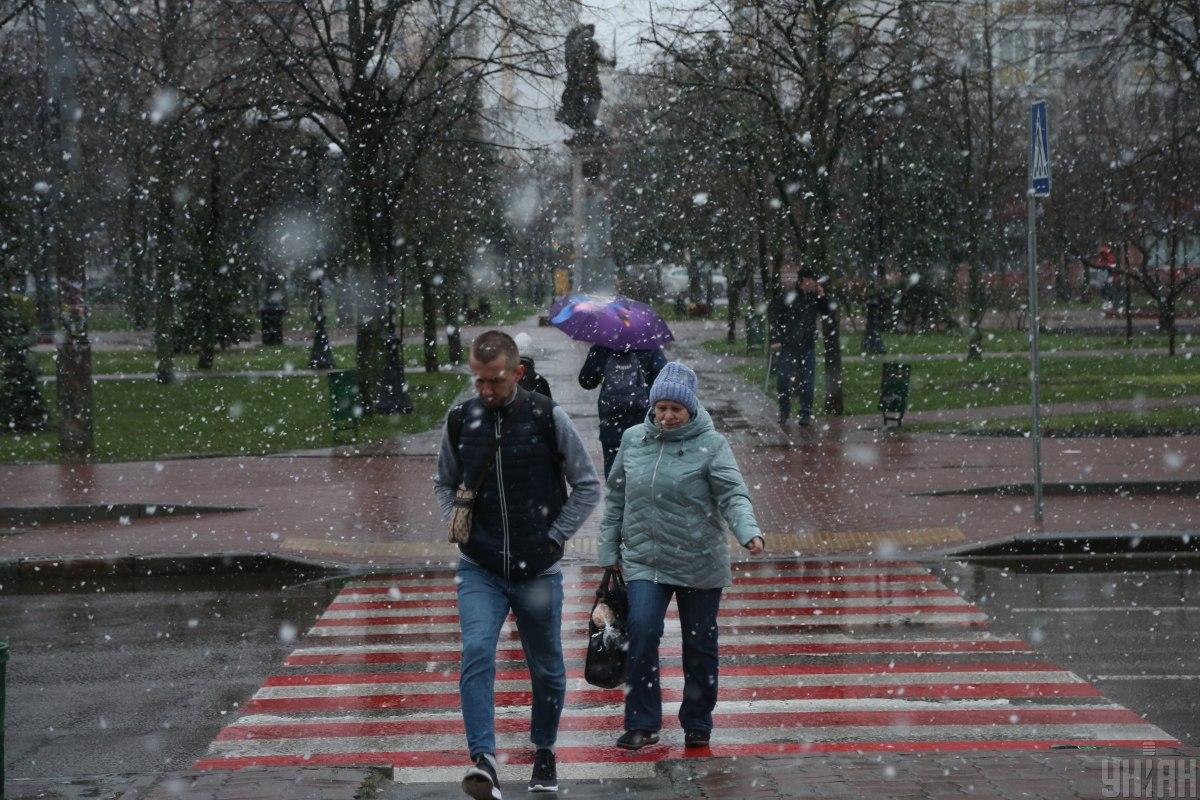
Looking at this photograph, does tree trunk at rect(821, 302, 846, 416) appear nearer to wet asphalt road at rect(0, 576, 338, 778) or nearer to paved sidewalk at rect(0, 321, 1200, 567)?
paved sidewalk at rect(0, 321, 1200, 567)

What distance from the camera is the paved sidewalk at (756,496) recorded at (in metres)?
13.9

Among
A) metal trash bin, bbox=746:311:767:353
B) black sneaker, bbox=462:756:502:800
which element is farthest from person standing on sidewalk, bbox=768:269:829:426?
metal trash bin, bbox=746:311:767:353

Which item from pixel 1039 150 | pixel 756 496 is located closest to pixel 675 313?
pixel 756 496

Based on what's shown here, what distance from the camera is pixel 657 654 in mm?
7277

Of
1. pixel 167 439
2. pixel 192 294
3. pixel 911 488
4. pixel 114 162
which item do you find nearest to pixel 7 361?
pixel 167 439

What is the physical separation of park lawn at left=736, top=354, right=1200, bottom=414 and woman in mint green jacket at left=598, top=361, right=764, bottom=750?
723 inches

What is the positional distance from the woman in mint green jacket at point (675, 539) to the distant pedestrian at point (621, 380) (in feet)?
15.1

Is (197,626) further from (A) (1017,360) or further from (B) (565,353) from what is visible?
(B) (565,353)

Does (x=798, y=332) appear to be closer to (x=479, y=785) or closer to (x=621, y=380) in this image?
(x=621, y=380)

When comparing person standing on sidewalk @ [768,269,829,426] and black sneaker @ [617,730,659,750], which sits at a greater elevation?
person standing on sidewalk @ [768,269,829,426]

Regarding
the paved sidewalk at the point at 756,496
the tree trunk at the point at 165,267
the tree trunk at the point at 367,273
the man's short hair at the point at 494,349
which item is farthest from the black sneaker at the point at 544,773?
the tree trunk at the point at 165,267

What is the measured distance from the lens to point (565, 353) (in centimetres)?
4428

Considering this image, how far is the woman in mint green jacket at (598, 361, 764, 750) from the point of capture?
714 centimetres

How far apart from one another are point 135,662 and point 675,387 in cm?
438
